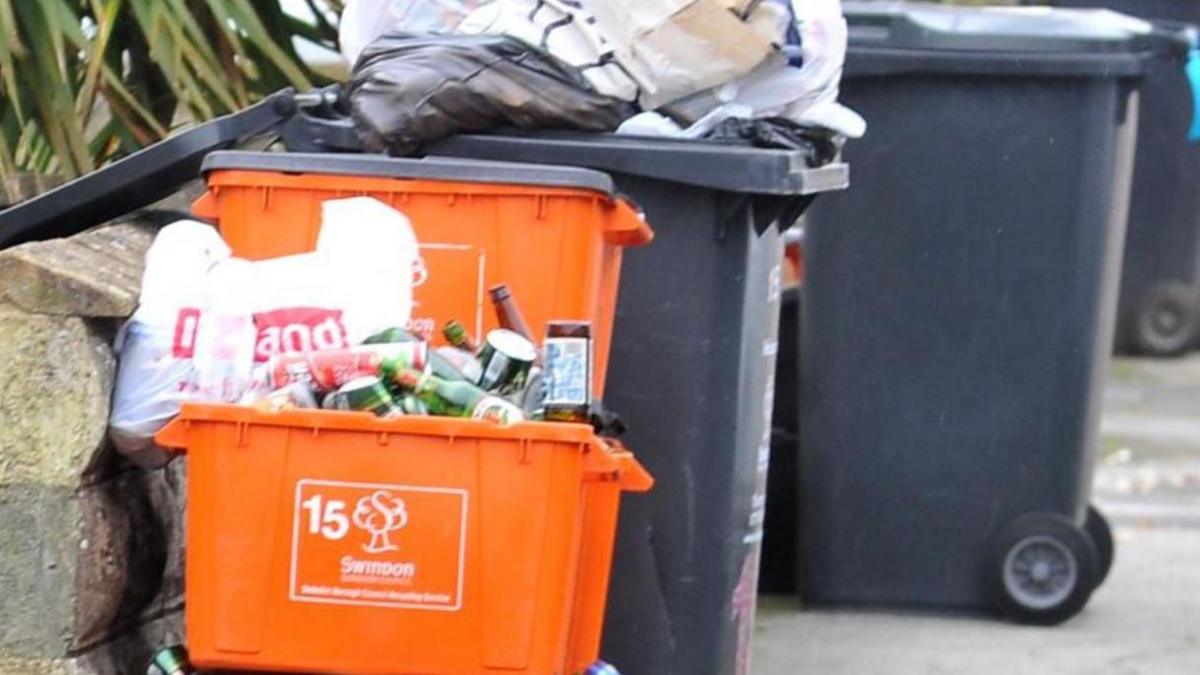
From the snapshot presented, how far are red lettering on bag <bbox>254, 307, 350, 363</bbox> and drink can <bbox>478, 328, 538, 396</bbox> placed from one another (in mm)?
207

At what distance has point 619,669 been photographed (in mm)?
3805

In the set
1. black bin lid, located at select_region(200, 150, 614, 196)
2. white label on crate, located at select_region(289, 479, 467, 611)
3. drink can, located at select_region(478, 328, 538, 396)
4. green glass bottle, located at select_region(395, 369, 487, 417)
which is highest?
black bin lid, located at select_region(200, 150, 614, 196)

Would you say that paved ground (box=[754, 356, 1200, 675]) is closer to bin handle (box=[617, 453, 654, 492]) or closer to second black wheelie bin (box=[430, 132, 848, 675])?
second black wheelie bin (box=[430, 132, 848, 675])

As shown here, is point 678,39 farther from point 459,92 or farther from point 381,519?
point 381,519

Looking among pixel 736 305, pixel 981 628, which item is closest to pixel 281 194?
pixel 736 305

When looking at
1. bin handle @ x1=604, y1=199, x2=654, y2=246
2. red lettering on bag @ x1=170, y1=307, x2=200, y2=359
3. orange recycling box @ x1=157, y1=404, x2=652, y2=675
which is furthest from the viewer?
bin handle @ x1=604, y1=199, x2=654, y2=246

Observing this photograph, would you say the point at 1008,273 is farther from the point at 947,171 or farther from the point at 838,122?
the point at 838,122

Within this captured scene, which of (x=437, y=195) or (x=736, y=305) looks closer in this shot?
(x=437, y=195)

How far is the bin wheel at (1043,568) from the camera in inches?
219

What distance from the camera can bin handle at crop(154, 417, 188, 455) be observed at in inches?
124

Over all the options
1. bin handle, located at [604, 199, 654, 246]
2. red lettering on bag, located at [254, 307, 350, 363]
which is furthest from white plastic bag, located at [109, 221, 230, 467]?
bin handle, located at [604, 199, 654, 246]

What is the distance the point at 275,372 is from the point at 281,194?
14.6 inches

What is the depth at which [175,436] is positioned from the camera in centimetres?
316

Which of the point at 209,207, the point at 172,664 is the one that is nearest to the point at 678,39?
the point at 209,207
